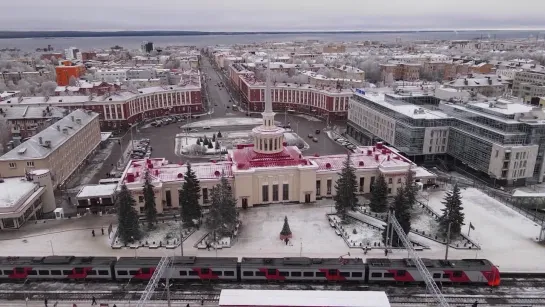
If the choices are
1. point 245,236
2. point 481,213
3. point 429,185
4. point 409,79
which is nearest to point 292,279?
point 245,236

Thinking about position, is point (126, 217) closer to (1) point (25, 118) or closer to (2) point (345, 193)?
(2) point (345, 193)

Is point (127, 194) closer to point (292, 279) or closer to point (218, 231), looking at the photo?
point (218, 231)

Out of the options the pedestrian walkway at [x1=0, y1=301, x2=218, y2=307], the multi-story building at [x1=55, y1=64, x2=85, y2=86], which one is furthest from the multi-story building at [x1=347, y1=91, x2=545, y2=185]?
the multi-story building at [x1=55, y1=64, x2=85, y2=86]

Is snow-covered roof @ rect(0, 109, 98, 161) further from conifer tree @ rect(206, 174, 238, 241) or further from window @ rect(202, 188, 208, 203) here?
conifer tree @ rect(206, 174, 238, 241)

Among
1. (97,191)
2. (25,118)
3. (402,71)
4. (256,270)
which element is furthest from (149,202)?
(402,71)

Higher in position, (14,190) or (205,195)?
(14,190)
